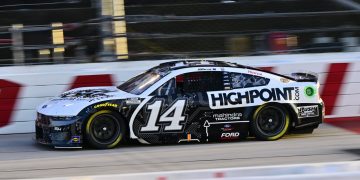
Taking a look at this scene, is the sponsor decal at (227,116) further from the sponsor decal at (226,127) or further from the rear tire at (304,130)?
the rear tire at (304,130)

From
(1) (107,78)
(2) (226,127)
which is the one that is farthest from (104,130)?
(1) (107,78)

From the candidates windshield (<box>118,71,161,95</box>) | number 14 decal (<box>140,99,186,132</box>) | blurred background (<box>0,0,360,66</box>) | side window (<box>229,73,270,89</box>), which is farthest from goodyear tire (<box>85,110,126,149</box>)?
blurred background (<box>0,0,360,66</box>)

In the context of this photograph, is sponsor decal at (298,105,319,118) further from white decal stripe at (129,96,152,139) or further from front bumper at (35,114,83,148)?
front bumper at (35,114,83,148)

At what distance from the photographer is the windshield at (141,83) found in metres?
8.68

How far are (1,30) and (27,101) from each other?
4.95ft

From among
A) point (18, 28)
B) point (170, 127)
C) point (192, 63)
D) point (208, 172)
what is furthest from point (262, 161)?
point (18, 28)

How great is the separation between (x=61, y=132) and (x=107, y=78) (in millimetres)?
2244

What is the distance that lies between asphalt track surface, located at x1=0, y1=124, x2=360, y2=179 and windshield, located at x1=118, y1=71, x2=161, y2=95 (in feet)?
2.77

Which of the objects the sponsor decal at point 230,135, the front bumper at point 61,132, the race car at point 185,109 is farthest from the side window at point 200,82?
the front bumper at point 61,132

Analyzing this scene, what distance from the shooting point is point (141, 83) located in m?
8.88

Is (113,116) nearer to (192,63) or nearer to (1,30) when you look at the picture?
(192,63)

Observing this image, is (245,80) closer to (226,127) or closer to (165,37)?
(226,127)

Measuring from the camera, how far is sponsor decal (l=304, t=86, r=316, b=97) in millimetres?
9039

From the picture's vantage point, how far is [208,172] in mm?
4277
